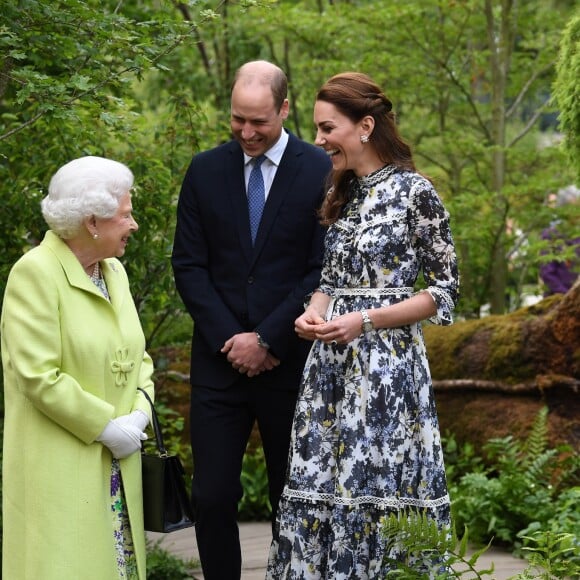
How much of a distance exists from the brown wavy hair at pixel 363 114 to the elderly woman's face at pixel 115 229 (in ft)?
2.87

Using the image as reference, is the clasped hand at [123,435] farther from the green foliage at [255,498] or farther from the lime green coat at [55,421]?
the green foliage at [255,498]

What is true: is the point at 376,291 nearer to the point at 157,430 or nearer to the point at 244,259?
the point at 244,259

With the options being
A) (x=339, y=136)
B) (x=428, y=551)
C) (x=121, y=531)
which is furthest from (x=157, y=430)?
(x=339, y=136)

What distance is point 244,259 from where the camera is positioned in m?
4.75

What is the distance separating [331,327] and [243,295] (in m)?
0.77

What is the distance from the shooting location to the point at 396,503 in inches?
162

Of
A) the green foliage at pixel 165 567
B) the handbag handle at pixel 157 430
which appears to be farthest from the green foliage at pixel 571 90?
the green foliage at pixel 165 567

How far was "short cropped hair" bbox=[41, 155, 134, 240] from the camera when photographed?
385 centimetres

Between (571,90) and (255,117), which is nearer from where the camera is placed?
(255,117)

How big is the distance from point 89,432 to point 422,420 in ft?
4.17

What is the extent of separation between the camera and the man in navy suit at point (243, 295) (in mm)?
4648

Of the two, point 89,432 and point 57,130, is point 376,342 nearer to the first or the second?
point 89,432

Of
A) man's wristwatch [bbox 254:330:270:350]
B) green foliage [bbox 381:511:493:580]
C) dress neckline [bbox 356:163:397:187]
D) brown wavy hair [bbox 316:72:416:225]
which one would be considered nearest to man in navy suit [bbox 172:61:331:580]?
man's wristwatch [bbox 254:330:270:350]

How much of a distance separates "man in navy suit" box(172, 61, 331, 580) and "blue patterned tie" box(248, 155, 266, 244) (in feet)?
0.07
